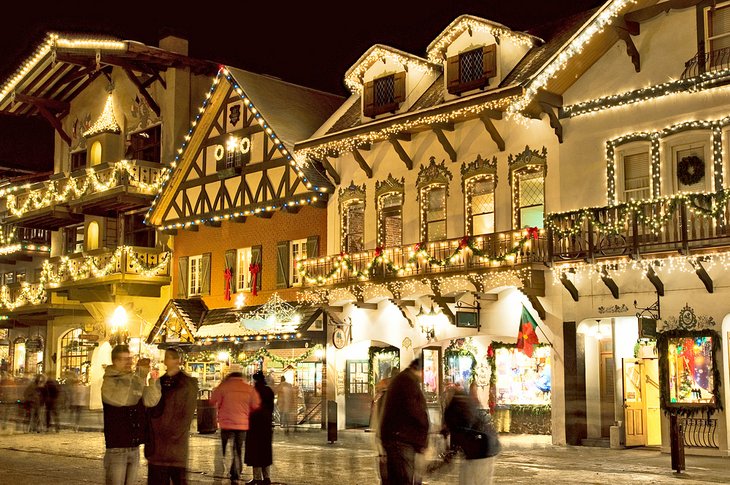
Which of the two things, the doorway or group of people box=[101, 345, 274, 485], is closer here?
group of people box=[101, 345, 274, 485]

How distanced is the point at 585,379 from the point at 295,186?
11646 millimetres

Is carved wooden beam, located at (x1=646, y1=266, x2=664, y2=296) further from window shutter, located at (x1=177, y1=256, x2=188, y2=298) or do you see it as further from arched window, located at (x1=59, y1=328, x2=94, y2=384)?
arched window, located at (x1=59, y1=328, x2=94, y2=384)

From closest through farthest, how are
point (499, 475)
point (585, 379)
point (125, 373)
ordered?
point (125, 373), point (499, 475), point (585, 379)

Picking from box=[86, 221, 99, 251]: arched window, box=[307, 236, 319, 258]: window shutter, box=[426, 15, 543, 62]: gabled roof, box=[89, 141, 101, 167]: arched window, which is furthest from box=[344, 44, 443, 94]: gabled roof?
box=[86, 221, 99, 251]: arched window

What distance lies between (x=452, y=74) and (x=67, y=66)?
774 inches

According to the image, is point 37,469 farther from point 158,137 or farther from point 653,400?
point 158,137

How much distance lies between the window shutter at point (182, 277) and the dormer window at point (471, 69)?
1387 centimetres

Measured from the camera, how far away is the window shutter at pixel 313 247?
32.1 m

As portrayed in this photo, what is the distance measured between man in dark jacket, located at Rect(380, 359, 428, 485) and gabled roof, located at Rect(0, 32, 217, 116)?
27970 mm

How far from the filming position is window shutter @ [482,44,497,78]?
26.7m

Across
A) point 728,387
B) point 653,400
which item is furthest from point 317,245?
point 728,387

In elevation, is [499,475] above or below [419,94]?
below

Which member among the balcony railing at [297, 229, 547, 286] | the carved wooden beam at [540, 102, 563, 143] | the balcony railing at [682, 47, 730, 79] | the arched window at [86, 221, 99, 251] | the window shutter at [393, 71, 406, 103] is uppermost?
the window shutter at [393, 71, 406, 103]

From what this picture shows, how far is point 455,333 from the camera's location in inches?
1097
